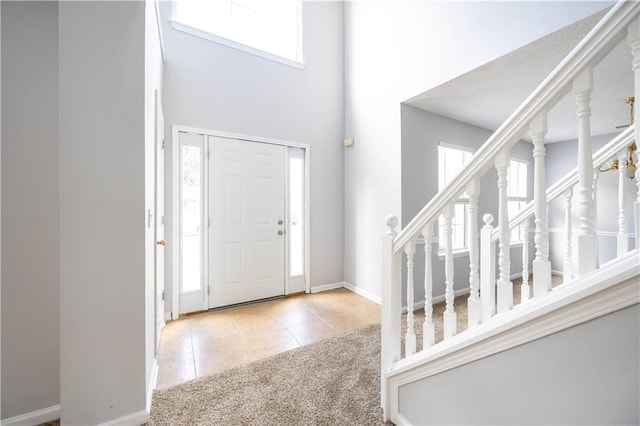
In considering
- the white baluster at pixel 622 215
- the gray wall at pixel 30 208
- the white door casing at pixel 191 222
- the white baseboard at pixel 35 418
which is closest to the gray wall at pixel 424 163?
the white baluster at pixel 622 215

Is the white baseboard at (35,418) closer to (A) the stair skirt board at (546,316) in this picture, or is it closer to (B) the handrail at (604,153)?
(A) the stair skirt board at (546,316)

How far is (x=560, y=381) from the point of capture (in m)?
0.78

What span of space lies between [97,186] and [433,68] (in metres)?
2.81

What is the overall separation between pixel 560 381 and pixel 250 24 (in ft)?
13.7

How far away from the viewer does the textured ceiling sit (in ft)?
6.12

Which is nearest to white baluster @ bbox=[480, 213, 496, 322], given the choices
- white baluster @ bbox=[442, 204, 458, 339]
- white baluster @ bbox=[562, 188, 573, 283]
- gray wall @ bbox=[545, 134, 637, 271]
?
white baluster @ bbox=[442, 204, 458, 339]

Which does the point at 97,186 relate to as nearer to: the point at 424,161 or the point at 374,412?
the point at 374,412

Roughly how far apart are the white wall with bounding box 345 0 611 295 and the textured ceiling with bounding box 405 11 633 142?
0.10m

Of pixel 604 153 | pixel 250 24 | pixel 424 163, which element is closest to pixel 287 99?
pixel 250 24

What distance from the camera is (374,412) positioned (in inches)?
57.3

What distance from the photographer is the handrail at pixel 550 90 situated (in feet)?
2.24

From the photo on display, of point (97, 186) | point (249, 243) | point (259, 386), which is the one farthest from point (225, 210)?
point (259, 386)

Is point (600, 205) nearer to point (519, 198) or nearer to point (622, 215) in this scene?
point (519, 198)

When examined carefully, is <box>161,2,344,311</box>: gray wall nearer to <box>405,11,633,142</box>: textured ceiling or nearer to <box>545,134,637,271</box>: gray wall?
<box>405,11,633,142</box>: textured ceiling
